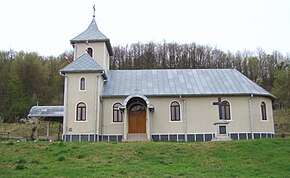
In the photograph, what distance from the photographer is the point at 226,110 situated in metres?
23.6

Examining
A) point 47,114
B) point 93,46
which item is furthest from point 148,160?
point 47,114

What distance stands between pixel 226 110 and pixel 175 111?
389 centimetres

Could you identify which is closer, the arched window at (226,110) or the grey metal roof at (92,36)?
the arched window at (226,110)

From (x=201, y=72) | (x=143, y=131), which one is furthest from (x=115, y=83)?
(x=201, y=72)

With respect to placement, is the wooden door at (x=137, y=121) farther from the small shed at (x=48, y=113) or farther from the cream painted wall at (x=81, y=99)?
the small shed at (x=48, y=113)

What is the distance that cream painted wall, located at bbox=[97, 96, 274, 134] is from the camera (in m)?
23.2

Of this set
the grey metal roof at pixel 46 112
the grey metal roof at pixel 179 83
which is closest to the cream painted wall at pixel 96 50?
the grey metal roof at pixel 179 83

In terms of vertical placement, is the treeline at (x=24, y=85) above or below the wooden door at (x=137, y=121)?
above

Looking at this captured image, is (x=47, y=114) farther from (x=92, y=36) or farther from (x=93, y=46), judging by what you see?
(x=92, y=36)

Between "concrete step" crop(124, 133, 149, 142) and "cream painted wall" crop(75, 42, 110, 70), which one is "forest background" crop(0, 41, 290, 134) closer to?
"cream painted wall" crop(75, 42, 110, 70)

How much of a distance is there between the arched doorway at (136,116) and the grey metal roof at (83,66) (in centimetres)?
365

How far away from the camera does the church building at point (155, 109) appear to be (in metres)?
22.3

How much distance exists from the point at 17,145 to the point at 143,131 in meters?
9.85

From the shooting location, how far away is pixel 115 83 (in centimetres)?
2552
